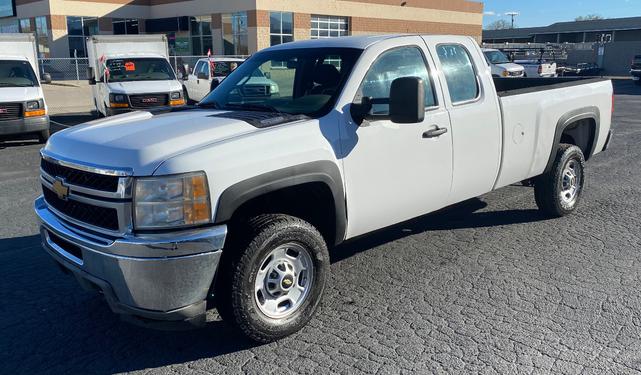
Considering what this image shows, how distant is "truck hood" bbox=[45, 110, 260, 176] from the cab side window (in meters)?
1.06

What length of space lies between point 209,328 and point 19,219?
12.4ft

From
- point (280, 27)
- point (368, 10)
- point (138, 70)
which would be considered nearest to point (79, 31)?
point (280, 27)

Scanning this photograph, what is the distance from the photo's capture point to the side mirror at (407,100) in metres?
3.94

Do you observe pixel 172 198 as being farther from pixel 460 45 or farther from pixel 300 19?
pixel 300 19

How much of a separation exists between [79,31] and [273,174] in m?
41.4

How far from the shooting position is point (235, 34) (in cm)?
3744

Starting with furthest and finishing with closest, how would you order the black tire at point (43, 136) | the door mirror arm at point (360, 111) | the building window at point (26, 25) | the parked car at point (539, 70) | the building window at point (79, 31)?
the building window at point (26, 25) < the building window at point (79, 31) < the parked car at point (539, 70) < the black tire at point (43, 136) < the door mirror arm at point (360, 111)

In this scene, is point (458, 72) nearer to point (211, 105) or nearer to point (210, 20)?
point (211, 105)

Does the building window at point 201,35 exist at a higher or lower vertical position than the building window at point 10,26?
lower

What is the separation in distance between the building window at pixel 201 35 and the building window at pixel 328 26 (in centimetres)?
712

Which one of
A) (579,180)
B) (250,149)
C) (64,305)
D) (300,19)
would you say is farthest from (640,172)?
(300,19)

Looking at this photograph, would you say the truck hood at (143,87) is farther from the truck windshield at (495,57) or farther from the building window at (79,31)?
the building window at (79,31)

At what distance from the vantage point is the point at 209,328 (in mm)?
4055

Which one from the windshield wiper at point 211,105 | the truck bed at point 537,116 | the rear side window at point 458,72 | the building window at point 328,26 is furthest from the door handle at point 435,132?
the building window at point 328,26
